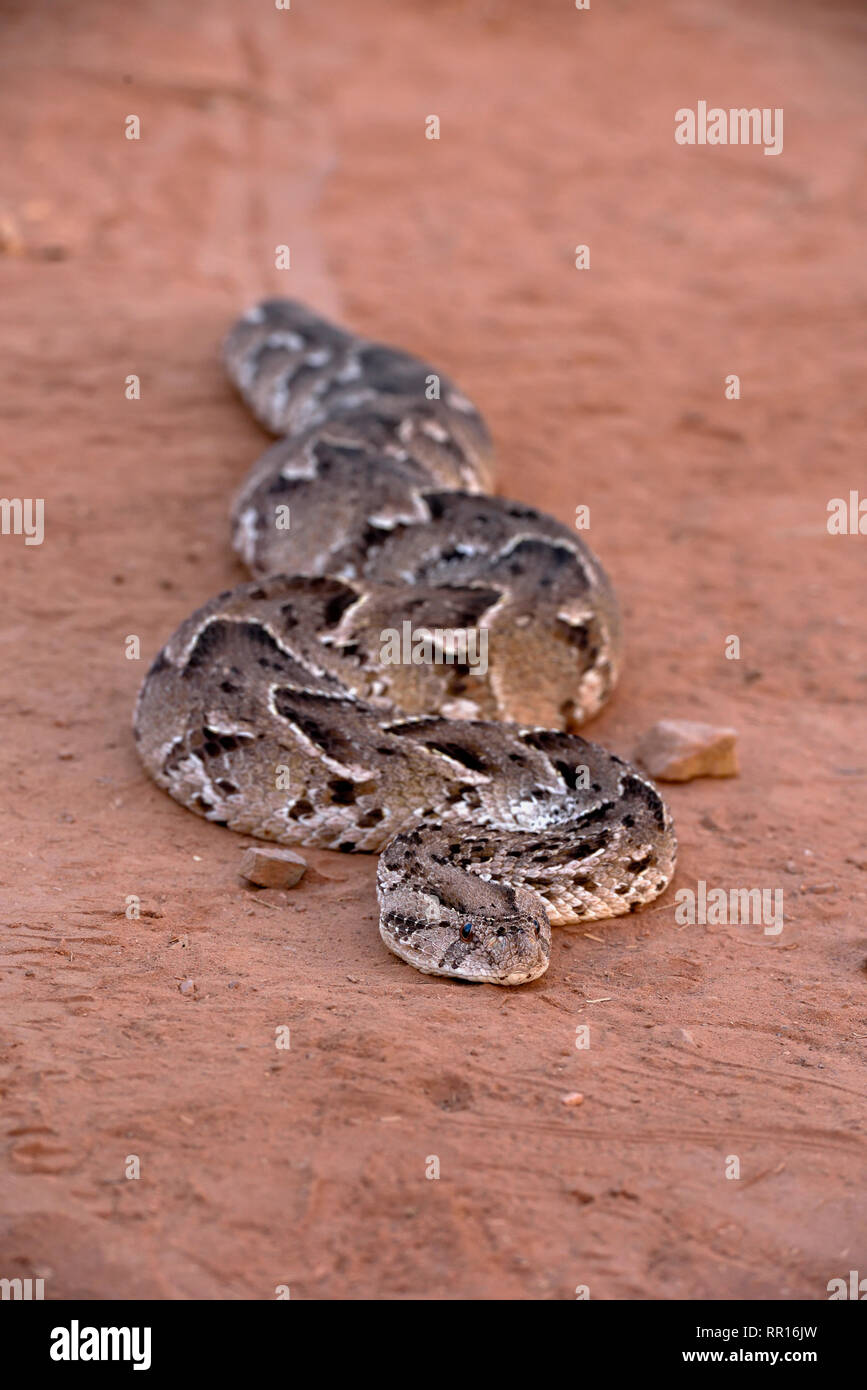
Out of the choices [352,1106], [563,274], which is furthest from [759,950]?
[563,274]

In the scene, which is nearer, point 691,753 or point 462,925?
point 462,925

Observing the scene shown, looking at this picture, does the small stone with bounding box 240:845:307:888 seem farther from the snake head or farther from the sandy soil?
the snake head

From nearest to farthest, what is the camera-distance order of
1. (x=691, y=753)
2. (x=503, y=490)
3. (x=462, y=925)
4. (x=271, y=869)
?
(x=462, y=925) < (x=271, y=869) < (x=691, y=753) < (x=503, y=490)

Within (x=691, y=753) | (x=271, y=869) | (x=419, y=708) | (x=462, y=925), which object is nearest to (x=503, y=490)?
(x=419, y=708)

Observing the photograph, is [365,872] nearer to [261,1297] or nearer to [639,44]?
[261,1297]

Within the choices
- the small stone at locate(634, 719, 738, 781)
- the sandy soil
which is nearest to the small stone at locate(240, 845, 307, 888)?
the sandy soil

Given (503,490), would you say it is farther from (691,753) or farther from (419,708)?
(691,753)
